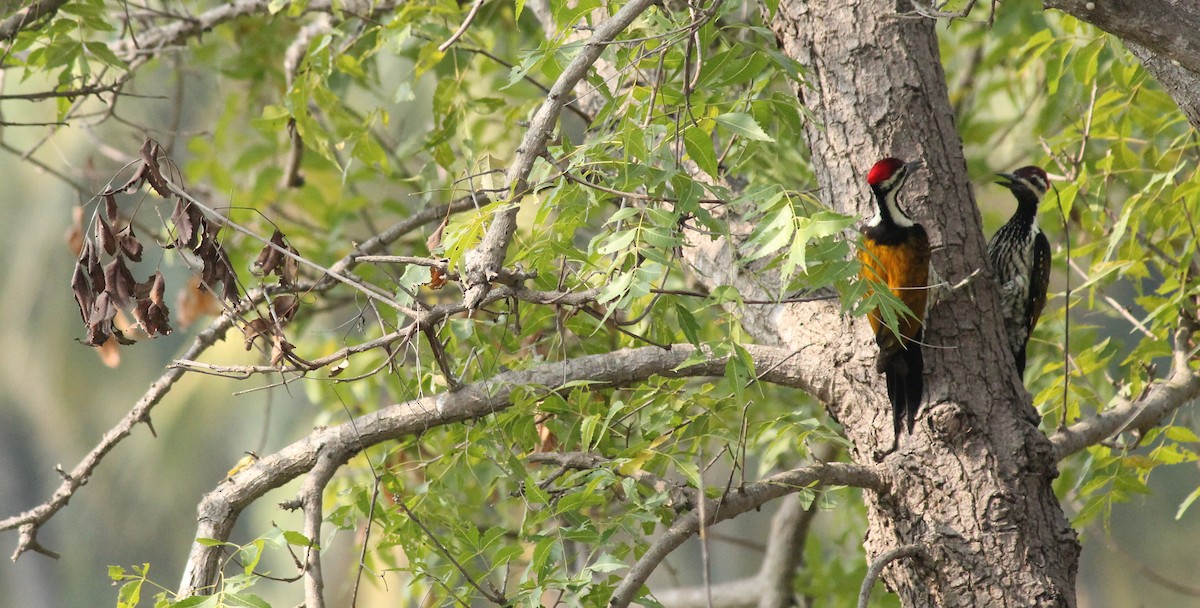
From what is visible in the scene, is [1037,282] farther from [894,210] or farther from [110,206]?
[110,206]

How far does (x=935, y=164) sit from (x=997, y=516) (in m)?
0.78

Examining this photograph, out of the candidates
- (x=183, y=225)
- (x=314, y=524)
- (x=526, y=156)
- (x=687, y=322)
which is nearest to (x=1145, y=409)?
(x=687, y=322)

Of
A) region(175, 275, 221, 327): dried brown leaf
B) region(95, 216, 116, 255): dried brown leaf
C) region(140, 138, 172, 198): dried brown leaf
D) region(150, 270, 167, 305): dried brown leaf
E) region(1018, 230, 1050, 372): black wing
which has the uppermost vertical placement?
region(175, 275, 221, 327): dried brown leaf

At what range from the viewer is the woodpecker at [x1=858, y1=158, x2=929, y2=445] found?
2.22m

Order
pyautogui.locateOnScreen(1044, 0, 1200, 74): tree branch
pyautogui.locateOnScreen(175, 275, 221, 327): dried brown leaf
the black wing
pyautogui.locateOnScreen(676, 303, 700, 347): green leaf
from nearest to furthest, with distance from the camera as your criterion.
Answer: pyautogui.locateOnScreen(1044, 0, 1200, 74): tree branch < pyautogui.locateOnScreen(676, 303, 700, 347): green leaf < the black wing < pyautogui.locateOnScreen(175, 275, 221, 327): dried brown leaf

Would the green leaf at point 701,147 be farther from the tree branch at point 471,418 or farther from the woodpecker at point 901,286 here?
the woodpecker at point 901,286

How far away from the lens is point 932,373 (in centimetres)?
222

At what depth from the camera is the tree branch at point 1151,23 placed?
1570mm

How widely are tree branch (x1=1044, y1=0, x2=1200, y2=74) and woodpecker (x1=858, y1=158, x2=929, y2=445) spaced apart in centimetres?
67

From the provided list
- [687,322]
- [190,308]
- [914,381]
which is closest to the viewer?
[687,322]

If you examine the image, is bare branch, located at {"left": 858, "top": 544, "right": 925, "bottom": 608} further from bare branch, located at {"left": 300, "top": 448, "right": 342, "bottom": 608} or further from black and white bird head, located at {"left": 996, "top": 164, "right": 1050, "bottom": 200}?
black and white bird head, located at {"left": 996, "top": 164, "right": 1050, "bottom": 200}

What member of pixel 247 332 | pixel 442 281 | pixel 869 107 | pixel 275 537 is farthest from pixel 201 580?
pixel 869 107

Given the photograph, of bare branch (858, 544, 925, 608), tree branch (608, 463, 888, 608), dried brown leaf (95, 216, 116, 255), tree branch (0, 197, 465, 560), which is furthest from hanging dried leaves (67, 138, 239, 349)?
bare branch (858, 544, 925, 608)

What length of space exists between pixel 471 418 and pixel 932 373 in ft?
3.35
